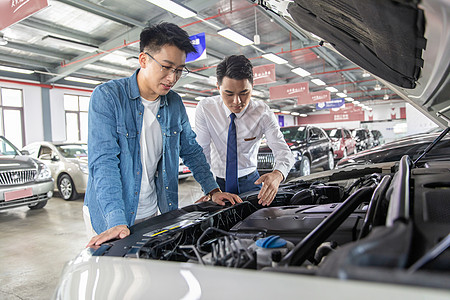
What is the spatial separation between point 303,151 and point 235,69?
16.7 ft

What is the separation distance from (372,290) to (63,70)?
12613 millimetres

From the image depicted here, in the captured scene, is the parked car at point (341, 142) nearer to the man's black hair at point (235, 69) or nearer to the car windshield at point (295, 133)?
the car windshield at point (295, 133)

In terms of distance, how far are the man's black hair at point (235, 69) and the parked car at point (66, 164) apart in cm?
464

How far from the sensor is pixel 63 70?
1110cm

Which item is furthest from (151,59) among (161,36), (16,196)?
(16,196)

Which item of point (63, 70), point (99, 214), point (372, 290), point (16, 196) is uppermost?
point (63, 70)

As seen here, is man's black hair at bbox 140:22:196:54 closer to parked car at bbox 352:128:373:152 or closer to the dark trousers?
the dark trousers

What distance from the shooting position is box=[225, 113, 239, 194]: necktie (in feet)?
7.39

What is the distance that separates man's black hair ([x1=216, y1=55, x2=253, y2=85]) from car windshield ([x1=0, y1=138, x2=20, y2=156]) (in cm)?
496

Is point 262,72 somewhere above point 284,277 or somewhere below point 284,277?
above

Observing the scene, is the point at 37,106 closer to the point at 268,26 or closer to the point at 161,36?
the point at 268,26

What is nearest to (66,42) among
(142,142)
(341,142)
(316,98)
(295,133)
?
(295,133)

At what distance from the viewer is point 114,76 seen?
13.6m

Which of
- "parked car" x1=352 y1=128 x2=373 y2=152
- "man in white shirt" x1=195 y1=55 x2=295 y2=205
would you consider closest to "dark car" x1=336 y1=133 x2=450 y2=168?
"man in white shirt" x1=195 y1=55 x2=295 y2=205
